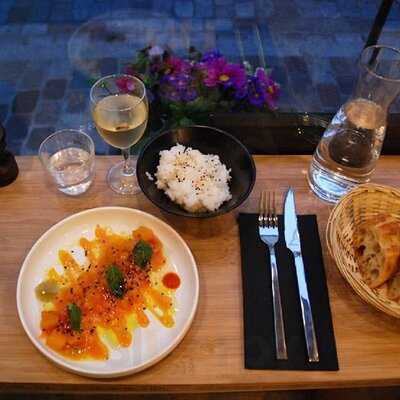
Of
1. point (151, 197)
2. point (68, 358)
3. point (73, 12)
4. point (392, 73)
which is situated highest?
point (392, 73)

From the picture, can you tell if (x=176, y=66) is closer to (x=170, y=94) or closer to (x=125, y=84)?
(x=170, y=94)

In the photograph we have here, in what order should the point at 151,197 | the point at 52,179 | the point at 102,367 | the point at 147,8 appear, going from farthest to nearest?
the point at 147,8, the point at 52,179, the point at 151,197, the point at 102,367

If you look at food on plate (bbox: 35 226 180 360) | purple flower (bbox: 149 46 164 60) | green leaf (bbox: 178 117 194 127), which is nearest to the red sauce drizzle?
food on plate (bbox: 35 226 180 360)

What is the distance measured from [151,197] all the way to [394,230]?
1.54ft

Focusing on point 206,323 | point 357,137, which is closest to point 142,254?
point 206,323

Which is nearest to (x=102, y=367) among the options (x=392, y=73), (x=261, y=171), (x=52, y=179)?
(x=52, y=179)

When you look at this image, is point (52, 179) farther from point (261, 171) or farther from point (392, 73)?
point (392, 73)

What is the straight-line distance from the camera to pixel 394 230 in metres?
0.88

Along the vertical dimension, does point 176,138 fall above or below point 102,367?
above

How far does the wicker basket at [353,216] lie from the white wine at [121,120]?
435 mm

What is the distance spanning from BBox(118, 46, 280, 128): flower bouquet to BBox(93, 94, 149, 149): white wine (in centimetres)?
40

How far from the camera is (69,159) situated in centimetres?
108

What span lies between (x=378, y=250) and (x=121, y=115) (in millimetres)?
566

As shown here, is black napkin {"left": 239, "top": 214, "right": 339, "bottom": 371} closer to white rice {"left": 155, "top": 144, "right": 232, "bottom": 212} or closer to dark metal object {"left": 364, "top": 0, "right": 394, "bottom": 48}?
white rice {"left": 155, "top": 144, "right": 232, "bottom": 212}
